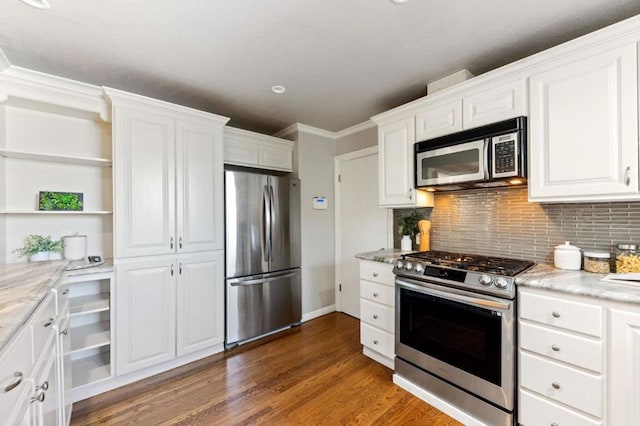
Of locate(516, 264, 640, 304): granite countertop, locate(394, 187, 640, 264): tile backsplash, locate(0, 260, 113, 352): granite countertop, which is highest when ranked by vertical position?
locate(394, 187, 640, 264): tile backsplash

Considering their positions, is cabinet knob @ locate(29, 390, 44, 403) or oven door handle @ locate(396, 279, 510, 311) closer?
cabinet knob @ locate(29, 390, 44, 403)

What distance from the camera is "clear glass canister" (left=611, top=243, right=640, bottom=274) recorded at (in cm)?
163

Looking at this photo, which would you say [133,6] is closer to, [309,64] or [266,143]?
[309,64]

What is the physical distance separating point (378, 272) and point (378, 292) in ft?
0.56

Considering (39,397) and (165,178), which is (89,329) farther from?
(39,397)

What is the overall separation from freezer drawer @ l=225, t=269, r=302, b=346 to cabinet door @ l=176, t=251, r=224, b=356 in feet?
0.38

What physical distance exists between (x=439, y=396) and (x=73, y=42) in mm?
3332

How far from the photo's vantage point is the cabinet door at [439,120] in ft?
7.08

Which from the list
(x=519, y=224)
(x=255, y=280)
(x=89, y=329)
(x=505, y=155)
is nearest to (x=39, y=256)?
(x=89, y=329)

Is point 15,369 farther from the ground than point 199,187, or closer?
closer

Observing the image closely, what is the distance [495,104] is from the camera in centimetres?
196

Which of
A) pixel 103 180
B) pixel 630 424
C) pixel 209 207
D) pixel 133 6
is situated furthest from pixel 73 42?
pixel 630 424

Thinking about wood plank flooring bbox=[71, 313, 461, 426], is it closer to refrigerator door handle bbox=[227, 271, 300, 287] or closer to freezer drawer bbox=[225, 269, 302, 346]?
freezer drawer bbox=[225, 269, 302, 346]

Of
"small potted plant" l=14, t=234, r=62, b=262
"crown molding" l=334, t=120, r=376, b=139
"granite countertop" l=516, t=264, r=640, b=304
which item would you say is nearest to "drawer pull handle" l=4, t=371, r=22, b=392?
"small potted plant" l=14, t=234, r=62, b=262
